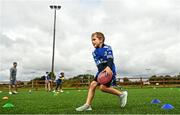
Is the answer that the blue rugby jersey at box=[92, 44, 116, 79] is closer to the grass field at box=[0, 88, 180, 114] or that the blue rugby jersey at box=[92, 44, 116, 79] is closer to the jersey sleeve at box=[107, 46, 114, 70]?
the jersey sleeve at box=[107, 46, 114, 70]

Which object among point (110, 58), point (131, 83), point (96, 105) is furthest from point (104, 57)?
point (131, 83)

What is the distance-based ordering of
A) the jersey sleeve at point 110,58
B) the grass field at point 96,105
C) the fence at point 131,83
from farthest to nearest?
the fence at point 131,83, the jersey sleeve at point 110,58, the grass field at point 96,105

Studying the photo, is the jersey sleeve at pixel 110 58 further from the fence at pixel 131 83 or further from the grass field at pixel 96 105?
the fence at pixel 131 83

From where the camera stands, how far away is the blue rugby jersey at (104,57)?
7.30 m

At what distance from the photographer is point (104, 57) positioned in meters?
7.35

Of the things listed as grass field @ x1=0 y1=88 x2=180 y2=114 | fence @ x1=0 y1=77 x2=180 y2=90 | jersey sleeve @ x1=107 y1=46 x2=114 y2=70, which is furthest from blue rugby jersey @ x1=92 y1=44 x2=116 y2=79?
fence @ x1=0 y1=77 x2=180 y2=90

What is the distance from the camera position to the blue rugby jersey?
7.30 meters

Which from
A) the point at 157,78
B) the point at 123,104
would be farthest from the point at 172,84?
the point at 123,104

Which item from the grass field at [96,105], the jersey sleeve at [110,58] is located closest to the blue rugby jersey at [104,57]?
the jersey sleeve at [110,58]

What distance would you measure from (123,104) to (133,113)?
1.51 m

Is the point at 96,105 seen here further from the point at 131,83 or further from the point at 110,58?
the point at 131,83

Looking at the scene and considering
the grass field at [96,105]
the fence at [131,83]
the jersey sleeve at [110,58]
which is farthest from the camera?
the fence at [131,83]

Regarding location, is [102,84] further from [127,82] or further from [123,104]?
[127,82]

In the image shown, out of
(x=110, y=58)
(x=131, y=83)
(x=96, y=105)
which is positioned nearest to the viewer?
(x=110, y=58)
